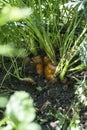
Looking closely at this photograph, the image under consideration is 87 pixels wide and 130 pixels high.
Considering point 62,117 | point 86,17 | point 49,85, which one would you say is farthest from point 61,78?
point 86,17

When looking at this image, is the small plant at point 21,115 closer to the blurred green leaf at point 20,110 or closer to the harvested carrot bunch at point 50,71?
the blurred green leaf at point 20,110

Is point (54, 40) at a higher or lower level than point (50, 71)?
higher

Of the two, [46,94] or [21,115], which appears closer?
[21,115]

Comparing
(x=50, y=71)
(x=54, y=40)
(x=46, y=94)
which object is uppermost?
(x=54, y=40)

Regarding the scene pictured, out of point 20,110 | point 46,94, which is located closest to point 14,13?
point 20,110

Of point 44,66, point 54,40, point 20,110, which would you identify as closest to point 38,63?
point 44,66

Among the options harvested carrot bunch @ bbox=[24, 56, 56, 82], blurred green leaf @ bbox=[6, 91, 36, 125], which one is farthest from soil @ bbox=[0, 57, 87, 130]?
blurred green leaf @ bbox=[6, 91, 36, 125]

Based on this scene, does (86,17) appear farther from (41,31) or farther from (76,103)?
(76,103)

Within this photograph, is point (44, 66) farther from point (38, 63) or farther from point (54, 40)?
point (54, 40)

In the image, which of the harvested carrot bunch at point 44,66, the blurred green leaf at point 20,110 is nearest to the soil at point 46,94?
the harvested carrot bunch at point 44,66
